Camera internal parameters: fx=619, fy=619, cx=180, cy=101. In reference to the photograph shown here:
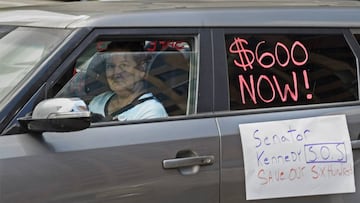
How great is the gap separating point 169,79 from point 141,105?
185mm

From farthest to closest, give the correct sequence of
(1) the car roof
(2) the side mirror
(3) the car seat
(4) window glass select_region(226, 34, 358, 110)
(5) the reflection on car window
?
1. (4) window glass select_region(226, 34, 358, 110)
2. (3) the car seat
3. (1) the car roof
4. (5) the reflection on car window
5. (2) the side mirror

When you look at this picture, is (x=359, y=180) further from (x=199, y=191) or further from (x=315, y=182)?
(x=199, y=191)

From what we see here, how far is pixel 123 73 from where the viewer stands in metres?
2.95

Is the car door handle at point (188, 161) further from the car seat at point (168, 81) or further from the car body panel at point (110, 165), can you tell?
the car seat at point (168, 81)

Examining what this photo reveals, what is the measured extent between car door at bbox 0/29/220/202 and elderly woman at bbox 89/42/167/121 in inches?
3.4

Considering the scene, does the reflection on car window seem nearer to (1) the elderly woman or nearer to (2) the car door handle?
(1) the elderly woman

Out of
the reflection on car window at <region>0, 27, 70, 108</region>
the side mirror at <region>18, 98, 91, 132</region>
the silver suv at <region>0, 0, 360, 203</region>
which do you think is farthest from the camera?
the reflection on car window at <region>0, 27, 70, 108</region>

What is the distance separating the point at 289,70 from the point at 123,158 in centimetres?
104

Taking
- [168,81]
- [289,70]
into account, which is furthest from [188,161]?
[289,70]

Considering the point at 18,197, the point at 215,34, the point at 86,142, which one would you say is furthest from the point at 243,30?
the point at 18,197

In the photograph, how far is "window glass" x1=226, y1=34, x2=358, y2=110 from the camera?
3.06 meters

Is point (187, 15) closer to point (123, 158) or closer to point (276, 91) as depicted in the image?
point (276, 91)

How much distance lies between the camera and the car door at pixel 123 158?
8.21ft

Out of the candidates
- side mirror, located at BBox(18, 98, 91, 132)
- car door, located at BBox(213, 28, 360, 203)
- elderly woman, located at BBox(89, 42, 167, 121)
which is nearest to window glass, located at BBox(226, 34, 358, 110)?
car door, located at BBox(213, 28, 360, 203)
